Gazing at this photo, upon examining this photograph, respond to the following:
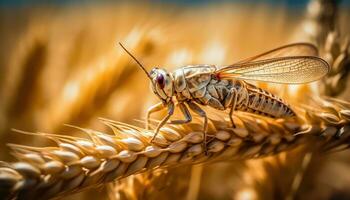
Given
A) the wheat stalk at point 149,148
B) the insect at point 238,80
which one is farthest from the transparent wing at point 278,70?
the wheat stalk at point 149,148

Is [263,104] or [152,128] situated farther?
[263,104]

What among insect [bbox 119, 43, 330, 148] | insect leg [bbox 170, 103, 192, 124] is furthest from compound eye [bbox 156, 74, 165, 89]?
insect leg [bbox 170, 103, 192, 124]

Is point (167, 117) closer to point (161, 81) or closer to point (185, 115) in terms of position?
point (185, 115)

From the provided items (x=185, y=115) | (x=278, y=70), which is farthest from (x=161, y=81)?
(x=278, y=70)

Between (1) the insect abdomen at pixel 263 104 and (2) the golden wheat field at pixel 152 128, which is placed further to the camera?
(1) the insect abdomen at pixel 263 104

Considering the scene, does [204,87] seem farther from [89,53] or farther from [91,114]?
[89,53]

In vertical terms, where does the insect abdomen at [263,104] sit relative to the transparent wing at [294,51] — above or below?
below

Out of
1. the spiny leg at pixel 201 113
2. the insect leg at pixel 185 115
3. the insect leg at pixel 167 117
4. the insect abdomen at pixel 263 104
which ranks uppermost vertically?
the insect leg at pixel 167 117

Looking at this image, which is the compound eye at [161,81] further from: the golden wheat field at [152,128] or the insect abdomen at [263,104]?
the insect abdomen at [263,104]
